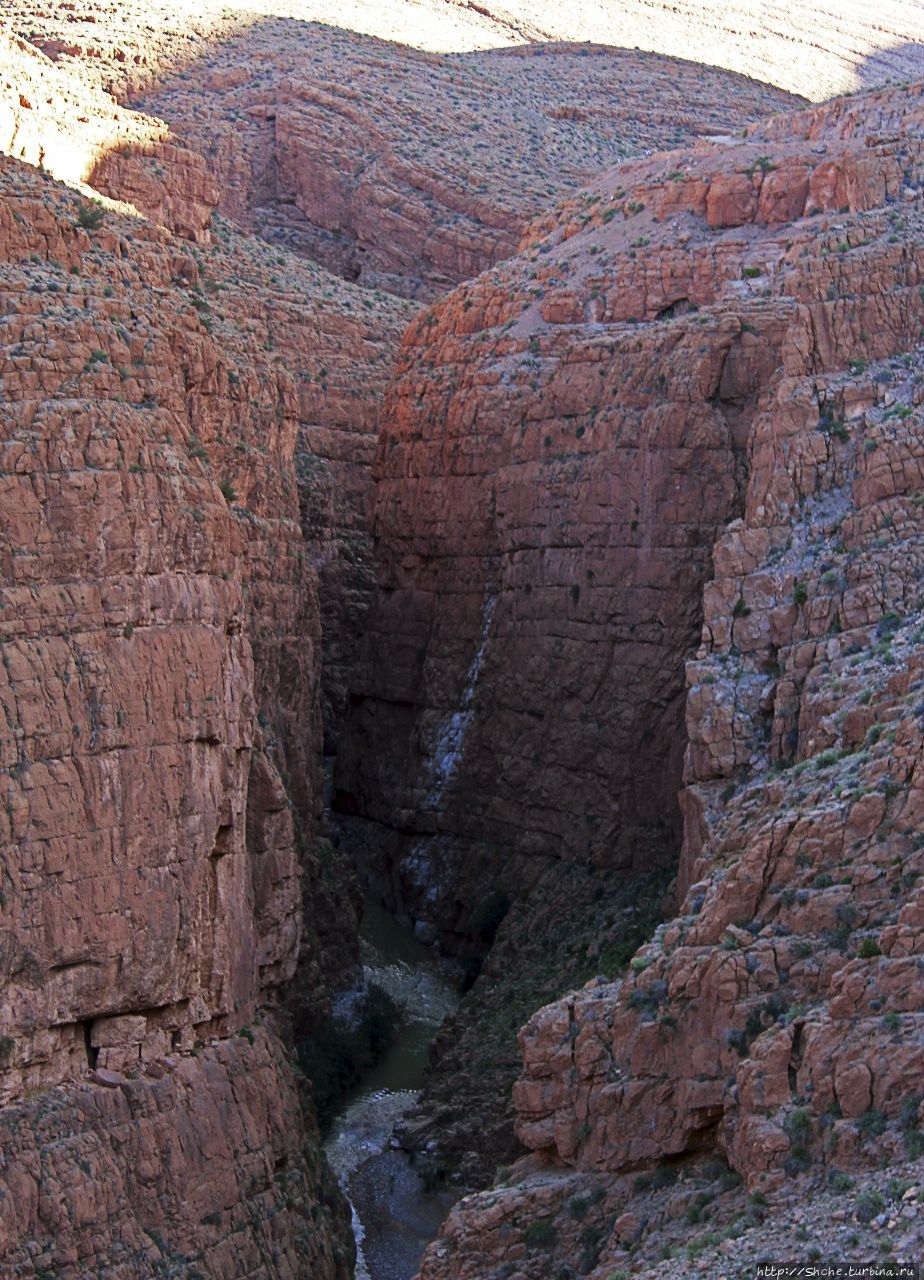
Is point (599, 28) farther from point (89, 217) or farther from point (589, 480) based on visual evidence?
point (89, 217)

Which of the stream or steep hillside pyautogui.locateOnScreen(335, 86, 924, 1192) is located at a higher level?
steep hillside pyautogui.locateOnScreen(335, 86, 924, 1192)

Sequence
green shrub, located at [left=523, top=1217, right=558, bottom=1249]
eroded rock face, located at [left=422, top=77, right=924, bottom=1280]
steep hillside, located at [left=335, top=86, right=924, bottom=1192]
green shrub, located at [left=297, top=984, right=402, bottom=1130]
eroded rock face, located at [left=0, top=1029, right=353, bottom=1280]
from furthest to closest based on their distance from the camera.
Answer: steep hillside, located at [left=335, top=86, right=924, bottom=1192] < green shrub, located at [left=297, top=984, right=402, bottom=1130] < eroded rock face, located at [left=0, top=1029, right=353, bottom=1280] < green shrub, located at [left=523, top=1217, right=558, bottom=1249] < eroded rock face, located at [left=422, top=77, right=924, bottom=1280]

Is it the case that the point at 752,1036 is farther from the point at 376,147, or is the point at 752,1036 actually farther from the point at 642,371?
the point at 376,147

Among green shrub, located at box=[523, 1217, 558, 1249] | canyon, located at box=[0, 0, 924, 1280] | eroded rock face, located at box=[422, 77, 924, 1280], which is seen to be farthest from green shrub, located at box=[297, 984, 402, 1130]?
green shrub, located at box=[523, 1217, 558, 1249]

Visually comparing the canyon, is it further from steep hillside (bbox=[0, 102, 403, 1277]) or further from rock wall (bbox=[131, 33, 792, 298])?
rock wall (bbox=[131, 33, 792, 298])

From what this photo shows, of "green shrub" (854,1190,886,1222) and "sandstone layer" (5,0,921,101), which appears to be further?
"sandstone layer" (5,0,921,101)

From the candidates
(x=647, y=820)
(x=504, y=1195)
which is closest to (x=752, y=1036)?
(x=504, y=1195)
